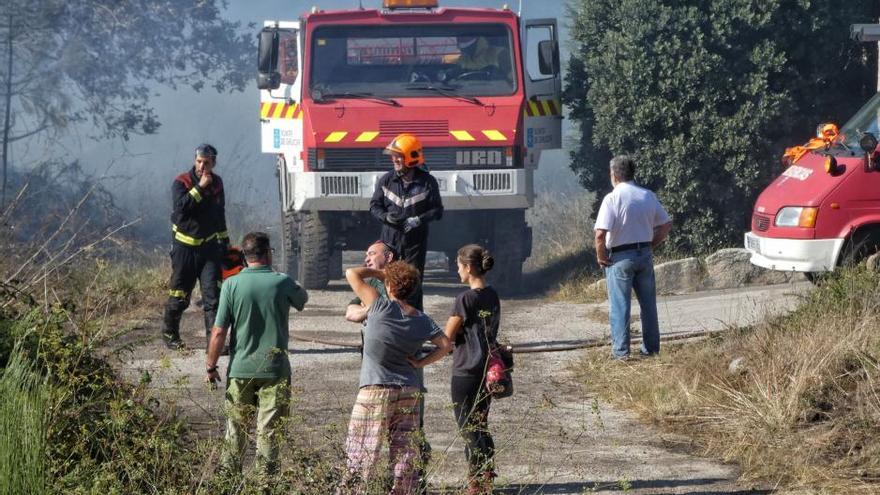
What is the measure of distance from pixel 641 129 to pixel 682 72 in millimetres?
759

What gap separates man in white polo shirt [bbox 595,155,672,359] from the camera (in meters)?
9.44

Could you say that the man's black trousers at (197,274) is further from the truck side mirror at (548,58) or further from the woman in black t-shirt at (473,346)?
the truck side mirror at (548,58)

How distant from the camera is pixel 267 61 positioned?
1381 cm

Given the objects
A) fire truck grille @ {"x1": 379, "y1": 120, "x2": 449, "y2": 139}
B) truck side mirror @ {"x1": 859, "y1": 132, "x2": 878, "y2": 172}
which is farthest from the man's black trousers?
truck side mirror @ {"x1": 859, "y1": 132, "x2": 878, "y2": 172}

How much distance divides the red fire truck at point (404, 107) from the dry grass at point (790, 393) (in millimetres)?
4585

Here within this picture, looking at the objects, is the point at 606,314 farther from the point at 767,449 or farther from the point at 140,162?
the point at 140,162

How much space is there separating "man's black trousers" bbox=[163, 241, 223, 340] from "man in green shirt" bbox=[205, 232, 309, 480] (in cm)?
338

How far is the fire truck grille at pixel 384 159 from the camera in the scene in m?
13.3

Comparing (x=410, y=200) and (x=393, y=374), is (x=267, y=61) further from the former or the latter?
(x=393, y=374)

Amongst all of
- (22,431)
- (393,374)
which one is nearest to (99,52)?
(22,431)

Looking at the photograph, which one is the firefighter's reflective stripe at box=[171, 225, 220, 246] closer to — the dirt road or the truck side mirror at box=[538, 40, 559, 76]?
the dirt road

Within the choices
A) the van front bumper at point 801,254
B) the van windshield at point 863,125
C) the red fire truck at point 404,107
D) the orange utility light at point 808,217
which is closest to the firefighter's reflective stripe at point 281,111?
the red fire truck at point 404,107

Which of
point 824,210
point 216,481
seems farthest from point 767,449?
point 824,210

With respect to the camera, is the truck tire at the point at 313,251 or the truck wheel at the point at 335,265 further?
the truck wheel at the point at 335,265
